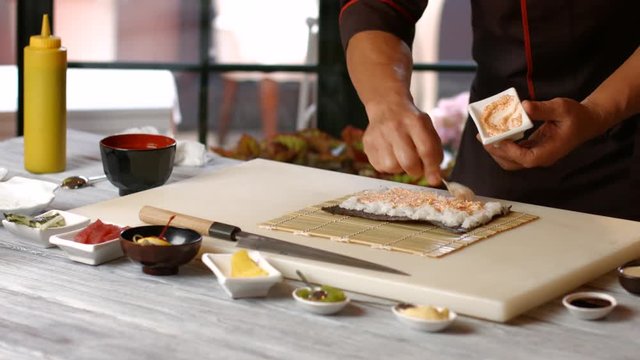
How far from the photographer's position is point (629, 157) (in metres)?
2.25

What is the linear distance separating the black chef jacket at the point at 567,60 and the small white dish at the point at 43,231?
2.58ft

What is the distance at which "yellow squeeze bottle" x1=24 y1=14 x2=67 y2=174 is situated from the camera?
83.0 inches

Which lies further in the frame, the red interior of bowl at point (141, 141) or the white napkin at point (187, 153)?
the white napkin at point (187, 153)

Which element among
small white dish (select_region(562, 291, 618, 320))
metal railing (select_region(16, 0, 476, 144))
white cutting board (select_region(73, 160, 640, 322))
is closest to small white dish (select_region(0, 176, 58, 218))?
white cutting board (select_region(73, 160, 640, 322))

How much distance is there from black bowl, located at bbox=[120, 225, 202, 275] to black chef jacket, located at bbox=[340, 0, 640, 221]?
0.81 m

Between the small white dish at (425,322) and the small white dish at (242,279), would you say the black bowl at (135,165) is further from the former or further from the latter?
the small white dish at (425,322)

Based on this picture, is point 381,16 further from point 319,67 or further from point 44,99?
point 319,67

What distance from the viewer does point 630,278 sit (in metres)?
1.54

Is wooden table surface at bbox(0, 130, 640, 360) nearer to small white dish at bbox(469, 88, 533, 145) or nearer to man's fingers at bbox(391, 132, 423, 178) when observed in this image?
small white dish at bbox(469, 88, 533, 145)

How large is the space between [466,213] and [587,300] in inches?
14.0

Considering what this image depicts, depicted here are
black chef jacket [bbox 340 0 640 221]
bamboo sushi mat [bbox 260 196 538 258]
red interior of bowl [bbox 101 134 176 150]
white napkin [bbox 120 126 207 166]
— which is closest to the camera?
bamboo sushi mat [bbox 260 196 538 258]

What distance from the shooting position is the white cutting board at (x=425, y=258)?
4.85 ft

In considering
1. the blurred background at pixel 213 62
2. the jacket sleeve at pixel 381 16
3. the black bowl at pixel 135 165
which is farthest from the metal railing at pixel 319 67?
the black bowl at pixel 135 165

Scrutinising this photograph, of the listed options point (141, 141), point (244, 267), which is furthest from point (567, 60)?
point (244, 267)
